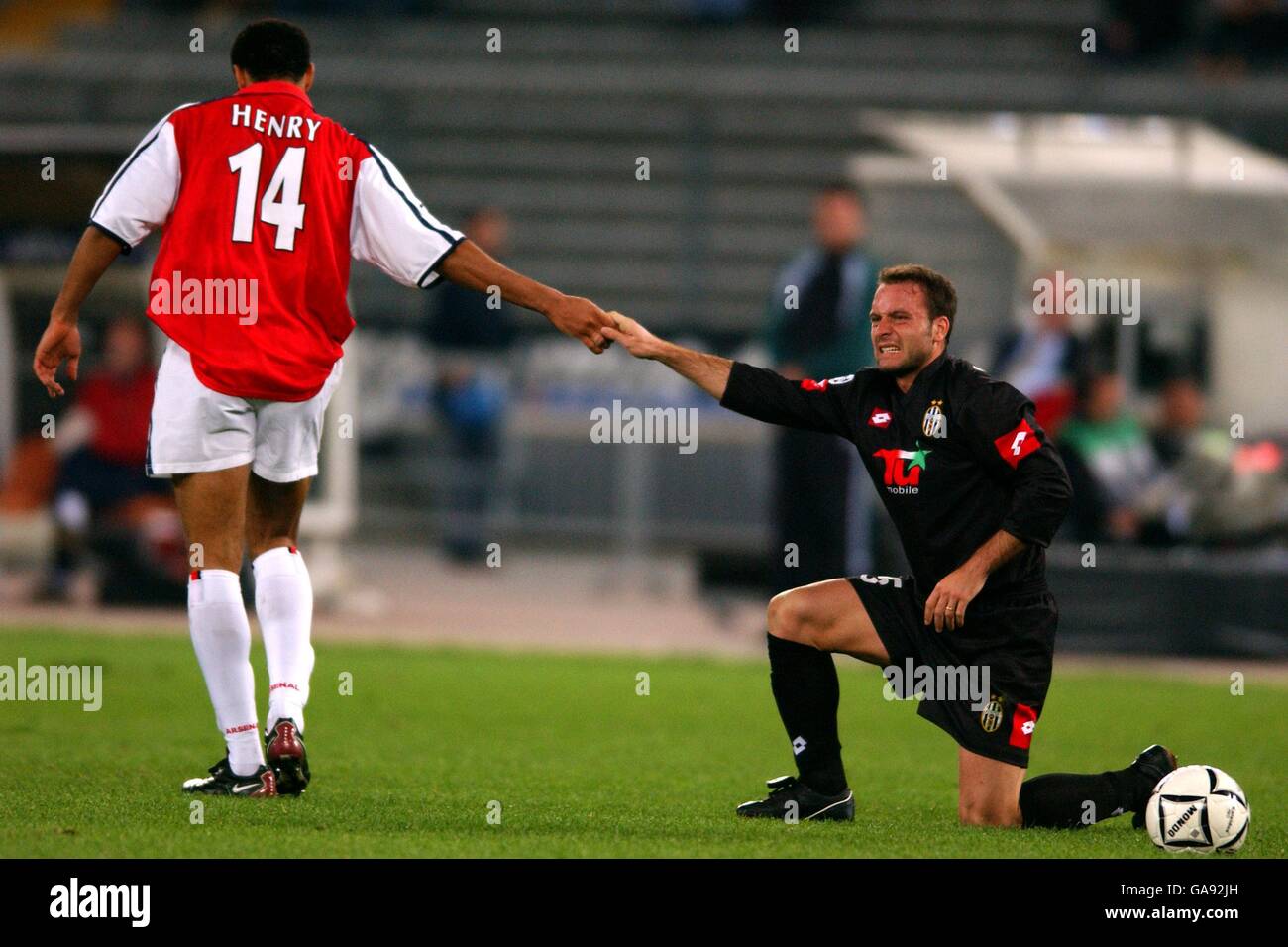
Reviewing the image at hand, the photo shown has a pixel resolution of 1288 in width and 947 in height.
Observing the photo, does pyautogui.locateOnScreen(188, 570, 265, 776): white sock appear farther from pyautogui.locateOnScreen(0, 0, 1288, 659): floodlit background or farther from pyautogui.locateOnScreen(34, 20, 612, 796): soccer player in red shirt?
pyautogui.locateOnScreen(0, 0, 1288, 659): floodlit background

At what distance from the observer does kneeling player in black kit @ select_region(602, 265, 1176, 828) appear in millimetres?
6051

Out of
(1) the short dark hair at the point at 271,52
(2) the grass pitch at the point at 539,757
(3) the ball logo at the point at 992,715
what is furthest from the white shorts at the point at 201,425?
(3) the ball logo at the point at 992,715

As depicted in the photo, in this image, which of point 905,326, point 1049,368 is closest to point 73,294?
point 905,326

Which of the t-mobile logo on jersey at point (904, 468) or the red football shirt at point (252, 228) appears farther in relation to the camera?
the t-mobile logo on jersey at point (904, 468)

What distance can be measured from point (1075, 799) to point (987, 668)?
50cm

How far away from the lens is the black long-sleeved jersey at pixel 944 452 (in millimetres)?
6004

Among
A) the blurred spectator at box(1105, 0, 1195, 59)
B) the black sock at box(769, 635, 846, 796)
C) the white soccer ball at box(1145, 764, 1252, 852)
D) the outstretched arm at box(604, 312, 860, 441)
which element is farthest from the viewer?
the blurred spectator at box(1105, 0, 1195, 59)

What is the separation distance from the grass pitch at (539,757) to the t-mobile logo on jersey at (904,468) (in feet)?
3.53

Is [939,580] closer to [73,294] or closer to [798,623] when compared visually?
[798,623]

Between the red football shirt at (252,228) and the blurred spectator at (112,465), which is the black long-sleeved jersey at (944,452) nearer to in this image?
the red football shirt at (252,228)

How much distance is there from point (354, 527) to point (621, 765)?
7.10 metres

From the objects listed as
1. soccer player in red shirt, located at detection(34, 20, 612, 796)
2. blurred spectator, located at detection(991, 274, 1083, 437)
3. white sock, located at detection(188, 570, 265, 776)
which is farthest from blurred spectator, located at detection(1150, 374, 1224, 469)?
white sock, located at detection(188, 570, 265, 776)
